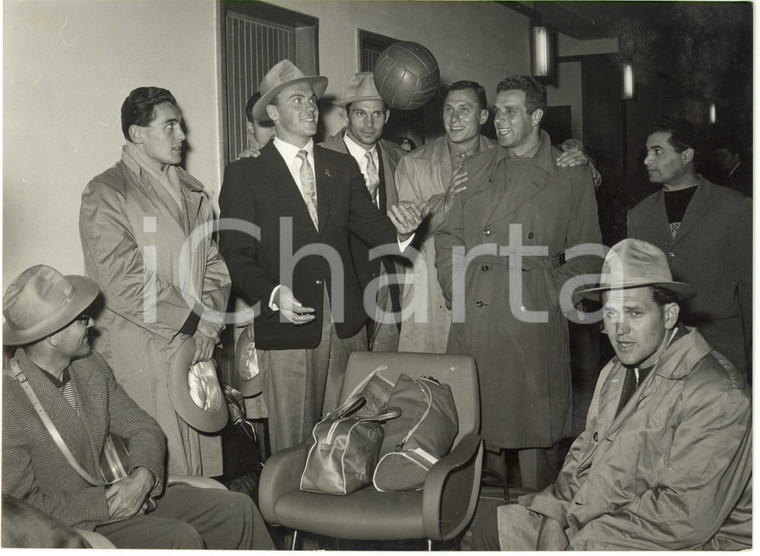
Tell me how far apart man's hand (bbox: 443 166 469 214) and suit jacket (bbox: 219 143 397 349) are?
0.51 m

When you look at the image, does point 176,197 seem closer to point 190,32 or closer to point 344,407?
point 190,32

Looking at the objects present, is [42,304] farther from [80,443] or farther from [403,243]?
[403,243]

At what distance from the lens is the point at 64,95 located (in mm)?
3539

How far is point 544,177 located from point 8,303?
227cm

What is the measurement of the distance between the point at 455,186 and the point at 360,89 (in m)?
0.66

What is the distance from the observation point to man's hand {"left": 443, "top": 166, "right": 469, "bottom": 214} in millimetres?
3891

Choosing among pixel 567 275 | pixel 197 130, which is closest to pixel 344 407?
pixel 567 275

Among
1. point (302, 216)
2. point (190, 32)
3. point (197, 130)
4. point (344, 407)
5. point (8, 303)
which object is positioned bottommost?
point (344, 407)

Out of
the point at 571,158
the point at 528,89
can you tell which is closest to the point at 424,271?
the point at 571,158

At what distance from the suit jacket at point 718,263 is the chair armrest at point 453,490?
1.26 metres

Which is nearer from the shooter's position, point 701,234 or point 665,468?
point 665,468

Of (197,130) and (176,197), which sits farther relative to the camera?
(197,130)

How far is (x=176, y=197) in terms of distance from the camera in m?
3.65

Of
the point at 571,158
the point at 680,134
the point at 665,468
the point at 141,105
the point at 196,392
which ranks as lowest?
the point at 665,468
